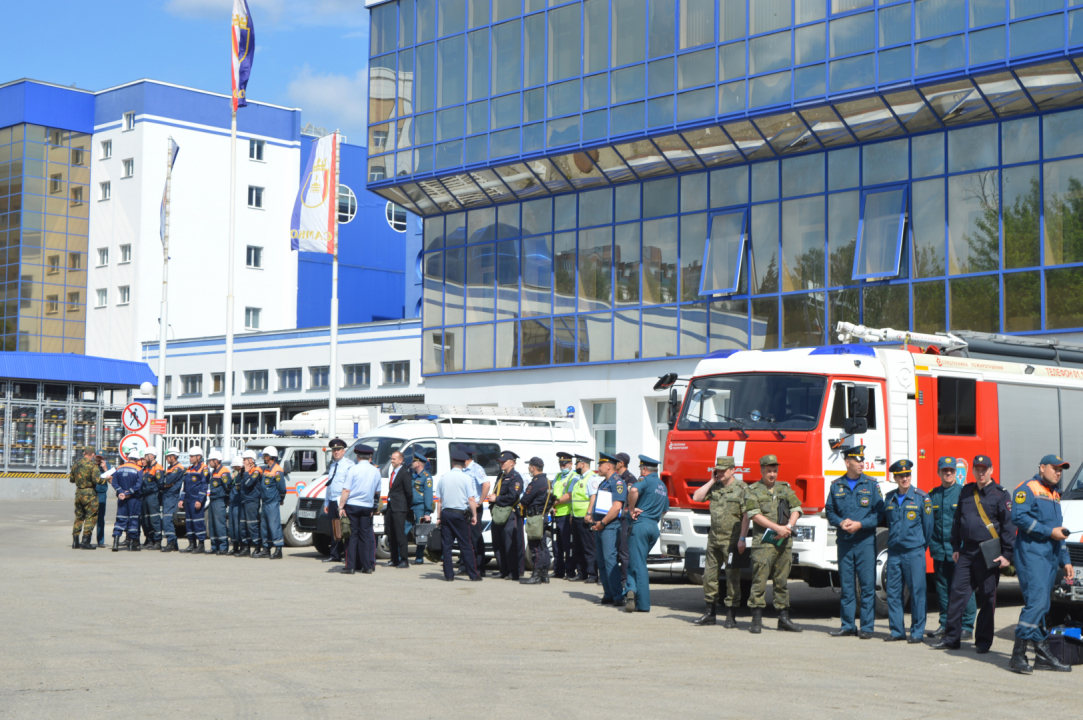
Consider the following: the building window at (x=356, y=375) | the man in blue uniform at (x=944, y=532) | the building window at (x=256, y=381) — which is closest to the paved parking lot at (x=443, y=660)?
the man in blue uniform at (x=944, y=532)

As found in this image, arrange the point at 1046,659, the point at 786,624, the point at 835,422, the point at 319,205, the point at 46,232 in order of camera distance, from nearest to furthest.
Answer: the point at 1046,659, the point at 786,624, the point at 835,422, the point at 319,205, the point at 46,232

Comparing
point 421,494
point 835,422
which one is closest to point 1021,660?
point 835,422

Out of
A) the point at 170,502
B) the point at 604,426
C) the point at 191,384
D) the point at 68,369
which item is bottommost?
the point at 170,502

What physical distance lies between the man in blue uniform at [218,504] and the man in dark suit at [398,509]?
3.57m

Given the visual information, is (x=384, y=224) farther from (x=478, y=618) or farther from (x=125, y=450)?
(x=478, y=618)

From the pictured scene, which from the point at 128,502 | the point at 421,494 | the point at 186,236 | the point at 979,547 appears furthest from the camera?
the point at 186,236

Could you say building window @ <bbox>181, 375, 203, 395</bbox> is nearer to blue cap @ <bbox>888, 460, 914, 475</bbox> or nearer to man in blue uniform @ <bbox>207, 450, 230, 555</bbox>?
man in blue uniform @ <bbox>207, 450, 230, 555</bbox>

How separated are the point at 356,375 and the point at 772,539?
42509 millimetres

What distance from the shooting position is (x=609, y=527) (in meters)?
14.4

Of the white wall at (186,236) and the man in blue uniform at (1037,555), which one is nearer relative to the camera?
the man in blue uniform at (1037,555)

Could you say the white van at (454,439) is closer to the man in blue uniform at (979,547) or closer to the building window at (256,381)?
the man in blue uniform at (979,547)

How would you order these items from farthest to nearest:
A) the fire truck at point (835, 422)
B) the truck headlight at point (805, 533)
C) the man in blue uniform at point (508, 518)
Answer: the man in blue uniform at point (508, 518)
the fire truck at point (835, 422)
the truck headlight at point (805, 533)

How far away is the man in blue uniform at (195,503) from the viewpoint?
2180 centimetres

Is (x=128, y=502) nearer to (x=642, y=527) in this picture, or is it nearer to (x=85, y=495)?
(x=85, y=495)
